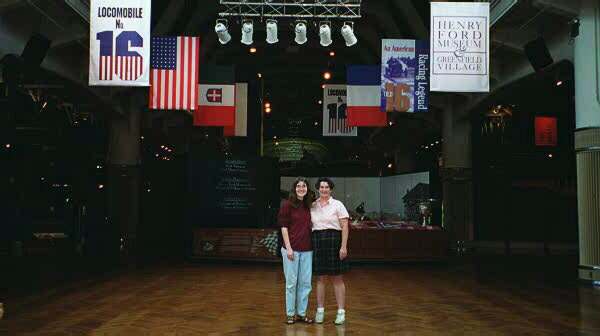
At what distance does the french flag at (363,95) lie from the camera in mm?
12578

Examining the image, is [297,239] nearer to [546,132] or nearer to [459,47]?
[459,47]

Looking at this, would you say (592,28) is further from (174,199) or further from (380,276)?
(174,199)

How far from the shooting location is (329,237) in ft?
19.4

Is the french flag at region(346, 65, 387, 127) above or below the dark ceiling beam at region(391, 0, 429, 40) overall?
below

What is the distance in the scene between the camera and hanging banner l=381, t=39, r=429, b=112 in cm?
1112

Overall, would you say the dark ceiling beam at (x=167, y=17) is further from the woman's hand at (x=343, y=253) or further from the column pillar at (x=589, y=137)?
the woman's hand at (x=343, y=253)

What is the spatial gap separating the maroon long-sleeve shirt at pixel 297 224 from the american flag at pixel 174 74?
514 cm

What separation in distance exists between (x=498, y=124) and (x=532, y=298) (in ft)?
36.3

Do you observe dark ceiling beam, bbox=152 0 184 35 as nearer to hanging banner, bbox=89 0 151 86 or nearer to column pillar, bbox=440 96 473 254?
hanging banner, bbox=89 0 151 86

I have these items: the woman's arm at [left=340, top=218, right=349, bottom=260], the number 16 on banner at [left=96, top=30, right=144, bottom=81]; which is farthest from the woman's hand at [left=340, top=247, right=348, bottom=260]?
the number 16 on banner at [left=96, top=30, right=144, bottom=81]

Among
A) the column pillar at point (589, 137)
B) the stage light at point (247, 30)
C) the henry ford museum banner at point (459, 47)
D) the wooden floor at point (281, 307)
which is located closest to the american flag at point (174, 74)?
the stage light at point (247, 30)

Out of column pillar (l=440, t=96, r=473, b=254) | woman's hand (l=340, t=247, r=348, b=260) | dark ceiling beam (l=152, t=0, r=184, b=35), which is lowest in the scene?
woman's hand (l=340, t=247, r=348, b=260)

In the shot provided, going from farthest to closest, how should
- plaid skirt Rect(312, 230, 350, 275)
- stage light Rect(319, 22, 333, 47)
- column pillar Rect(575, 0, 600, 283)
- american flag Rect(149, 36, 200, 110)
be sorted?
american flag Rect(149, 36, 200, 110) → stage light Rect(319, 22, 333, 47) → column pillar Rect(575, 0, 600, 283) → plaid skirt Rect(312, 230, 350, 275)

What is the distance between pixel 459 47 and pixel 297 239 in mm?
4795
